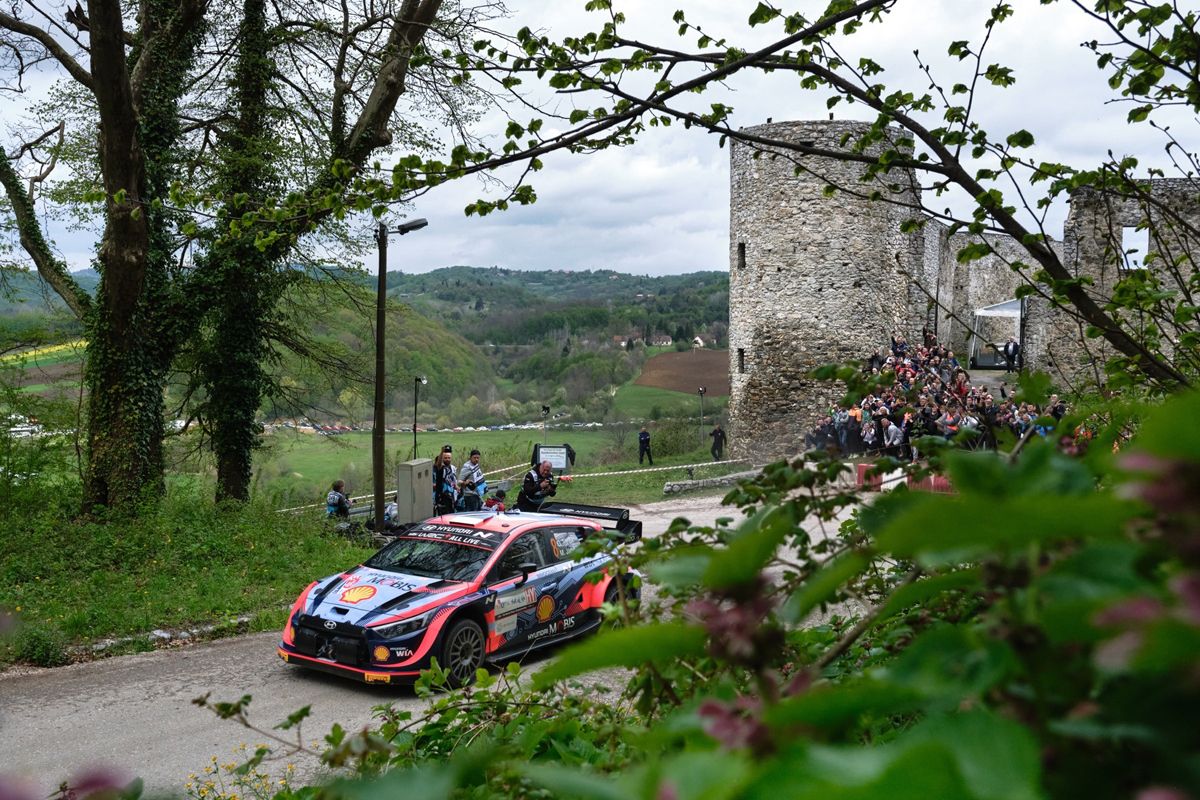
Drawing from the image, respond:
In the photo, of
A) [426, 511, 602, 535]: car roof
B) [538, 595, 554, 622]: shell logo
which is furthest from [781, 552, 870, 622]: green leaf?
[426, 511, 602, 535]: car roof

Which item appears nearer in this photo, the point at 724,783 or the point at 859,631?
Result: the point at 724,783

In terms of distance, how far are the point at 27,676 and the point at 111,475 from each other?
18.1ft

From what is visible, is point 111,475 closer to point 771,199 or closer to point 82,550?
point 82,550

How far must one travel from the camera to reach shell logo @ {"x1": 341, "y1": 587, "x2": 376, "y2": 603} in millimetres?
8930

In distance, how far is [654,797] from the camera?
0.58 metres

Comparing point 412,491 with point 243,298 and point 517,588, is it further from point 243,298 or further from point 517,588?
point 517,588

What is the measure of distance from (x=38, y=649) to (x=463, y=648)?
4.25 meters

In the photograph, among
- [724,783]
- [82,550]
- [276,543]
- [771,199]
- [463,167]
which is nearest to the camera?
[724,783]

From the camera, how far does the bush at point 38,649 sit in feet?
31.0

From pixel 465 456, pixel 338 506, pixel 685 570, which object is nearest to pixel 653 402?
pixel 465 456

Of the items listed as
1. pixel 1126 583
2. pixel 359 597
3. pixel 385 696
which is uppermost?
pixel 1126 583

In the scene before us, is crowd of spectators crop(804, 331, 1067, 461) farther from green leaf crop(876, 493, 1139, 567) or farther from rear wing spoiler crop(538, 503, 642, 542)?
rear wing spoiler crop(538, 503, 642, 542)

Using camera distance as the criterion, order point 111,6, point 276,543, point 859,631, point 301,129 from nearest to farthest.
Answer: point 859,631
point 111,6
point 276,543
point 301,129

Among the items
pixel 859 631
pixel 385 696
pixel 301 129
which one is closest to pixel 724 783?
pixel 859 631
